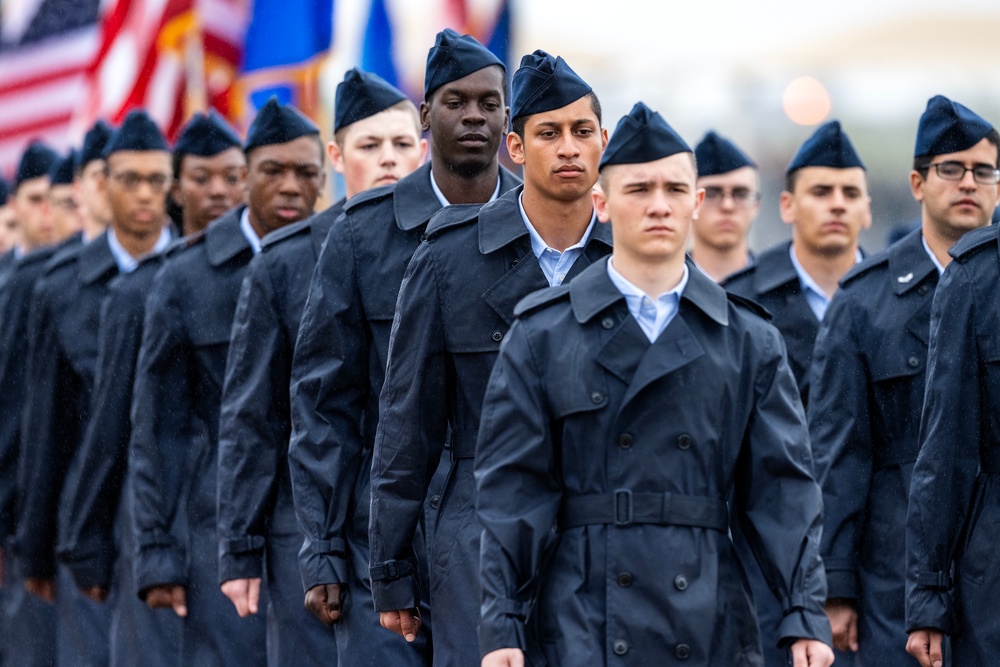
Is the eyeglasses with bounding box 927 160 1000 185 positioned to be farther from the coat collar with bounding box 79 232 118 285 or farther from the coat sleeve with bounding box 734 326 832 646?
the coat collar with bounding box 79 232 118 285

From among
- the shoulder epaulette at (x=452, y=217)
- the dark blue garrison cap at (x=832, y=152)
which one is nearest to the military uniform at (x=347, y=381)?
the shoulder epaulette at (x=452, y=217)

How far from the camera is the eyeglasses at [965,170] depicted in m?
8.96

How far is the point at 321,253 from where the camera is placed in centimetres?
830

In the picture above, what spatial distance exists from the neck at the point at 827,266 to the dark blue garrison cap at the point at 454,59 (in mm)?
2596

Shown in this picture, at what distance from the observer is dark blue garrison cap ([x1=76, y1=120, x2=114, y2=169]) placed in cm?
1387

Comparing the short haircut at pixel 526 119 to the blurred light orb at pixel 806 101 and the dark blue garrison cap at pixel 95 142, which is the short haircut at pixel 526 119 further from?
the blurred light orb at pixel 806 101

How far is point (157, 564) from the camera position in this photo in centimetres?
983

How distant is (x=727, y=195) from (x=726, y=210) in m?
0.08

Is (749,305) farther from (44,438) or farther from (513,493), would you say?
(44,438)

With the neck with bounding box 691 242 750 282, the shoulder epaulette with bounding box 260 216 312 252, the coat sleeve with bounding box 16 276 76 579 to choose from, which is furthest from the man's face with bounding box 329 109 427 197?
the coat sleeve with bounding box 16 276 76 579

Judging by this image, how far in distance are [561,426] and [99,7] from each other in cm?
1523

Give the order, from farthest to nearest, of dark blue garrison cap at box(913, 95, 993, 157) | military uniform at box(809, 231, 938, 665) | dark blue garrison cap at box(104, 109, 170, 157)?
dark blue garrison cap at box(104, 109, 170, 157) < dark blue garrison cap at box(913, 95, 993, 157) < military uniform at box(809, 231, 938, 665)

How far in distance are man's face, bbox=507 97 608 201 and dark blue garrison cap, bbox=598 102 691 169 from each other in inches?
28.0

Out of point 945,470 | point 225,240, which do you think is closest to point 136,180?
point 225,240
